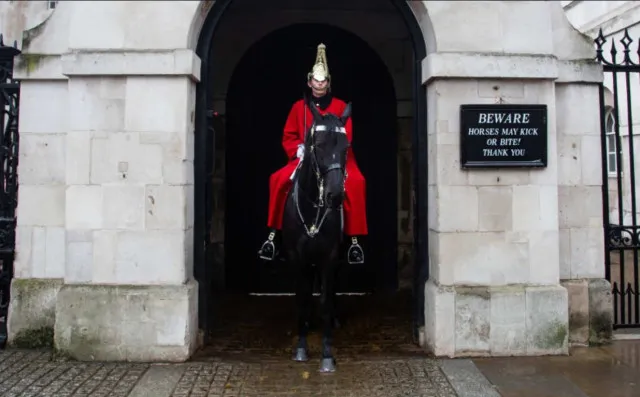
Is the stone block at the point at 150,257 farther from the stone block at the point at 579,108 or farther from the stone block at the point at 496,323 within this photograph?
the stone block at the point at 579,108

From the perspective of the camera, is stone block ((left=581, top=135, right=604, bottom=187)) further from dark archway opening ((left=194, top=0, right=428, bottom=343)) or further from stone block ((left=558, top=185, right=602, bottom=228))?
dark archway opening ((left=194, top=0, right=428, bottom=343))

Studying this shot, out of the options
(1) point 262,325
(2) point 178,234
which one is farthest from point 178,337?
(1) point 262,325

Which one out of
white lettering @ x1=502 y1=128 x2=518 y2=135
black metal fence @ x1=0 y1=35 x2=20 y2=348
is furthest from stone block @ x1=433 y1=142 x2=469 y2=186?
black metal fence @ x1=0 y1=35 x2=20 y2=348

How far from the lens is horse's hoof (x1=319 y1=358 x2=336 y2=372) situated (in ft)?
17.4

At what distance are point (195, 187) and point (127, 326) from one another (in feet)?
5.29

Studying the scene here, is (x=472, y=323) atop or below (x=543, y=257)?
below

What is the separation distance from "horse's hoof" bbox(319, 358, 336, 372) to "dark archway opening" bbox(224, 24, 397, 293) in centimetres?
375

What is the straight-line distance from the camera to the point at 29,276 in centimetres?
618

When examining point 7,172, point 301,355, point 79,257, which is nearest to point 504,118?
point 301,355

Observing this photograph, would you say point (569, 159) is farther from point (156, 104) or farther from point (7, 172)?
point (7, 172)

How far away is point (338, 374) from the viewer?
522cm

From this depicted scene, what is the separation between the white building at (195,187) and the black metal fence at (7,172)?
1.07 feet

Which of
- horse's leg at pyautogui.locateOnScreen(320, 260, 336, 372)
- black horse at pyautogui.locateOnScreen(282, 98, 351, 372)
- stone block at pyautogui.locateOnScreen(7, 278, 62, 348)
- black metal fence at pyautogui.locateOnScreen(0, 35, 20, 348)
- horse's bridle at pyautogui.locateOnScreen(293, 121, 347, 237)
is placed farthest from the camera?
black metal fence at pyautogui.locateOnScreen(0, 35, 20, 348)

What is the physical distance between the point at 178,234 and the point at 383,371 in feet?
7.94
